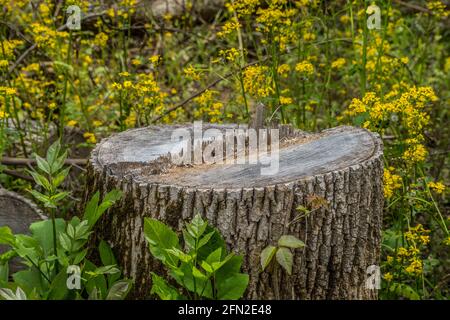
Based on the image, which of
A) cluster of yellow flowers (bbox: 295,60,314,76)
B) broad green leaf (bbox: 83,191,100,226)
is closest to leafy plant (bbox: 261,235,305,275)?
broad green leaf (bbox: 83,191,100,226)

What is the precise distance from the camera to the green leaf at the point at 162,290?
2658 mm

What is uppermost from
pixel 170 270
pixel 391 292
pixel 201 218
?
pixel 201 218

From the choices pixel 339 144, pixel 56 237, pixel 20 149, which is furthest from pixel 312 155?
pixel 20 149

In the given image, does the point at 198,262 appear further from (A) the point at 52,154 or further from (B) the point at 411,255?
(B) the point at 411,255

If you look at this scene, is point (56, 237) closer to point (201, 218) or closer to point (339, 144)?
point (201, 218)

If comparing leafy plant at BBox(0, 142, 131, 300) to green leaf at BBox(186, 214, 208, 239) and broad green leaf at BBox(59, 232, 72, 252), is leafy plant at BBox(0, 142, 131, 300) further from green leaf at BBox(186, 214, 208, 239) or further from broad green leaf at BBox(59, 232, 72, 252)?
green leaf at BBox(186, 214, 208, 239)

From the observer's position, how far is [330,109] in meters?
4.38

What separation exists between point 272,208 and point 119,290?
0.58m

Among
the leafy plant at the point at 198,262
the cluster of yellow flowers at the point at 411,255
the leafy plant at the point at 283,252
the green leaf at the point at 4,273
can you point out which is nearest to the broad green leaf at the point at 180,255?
the leafy plant at the point at 198,262

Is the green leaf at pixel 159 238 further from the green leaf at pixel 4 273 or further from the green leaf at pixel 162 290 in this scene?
the green leaf at pixel 4 273

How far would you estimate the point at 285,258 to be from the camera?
2570 mm

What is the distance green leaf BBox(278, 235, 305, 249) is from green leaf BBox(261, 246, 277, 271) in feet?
0.10

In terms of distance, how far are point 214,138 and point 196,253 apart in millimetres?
747

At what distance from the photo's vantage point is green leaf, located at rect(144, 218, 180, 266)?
105 inches
